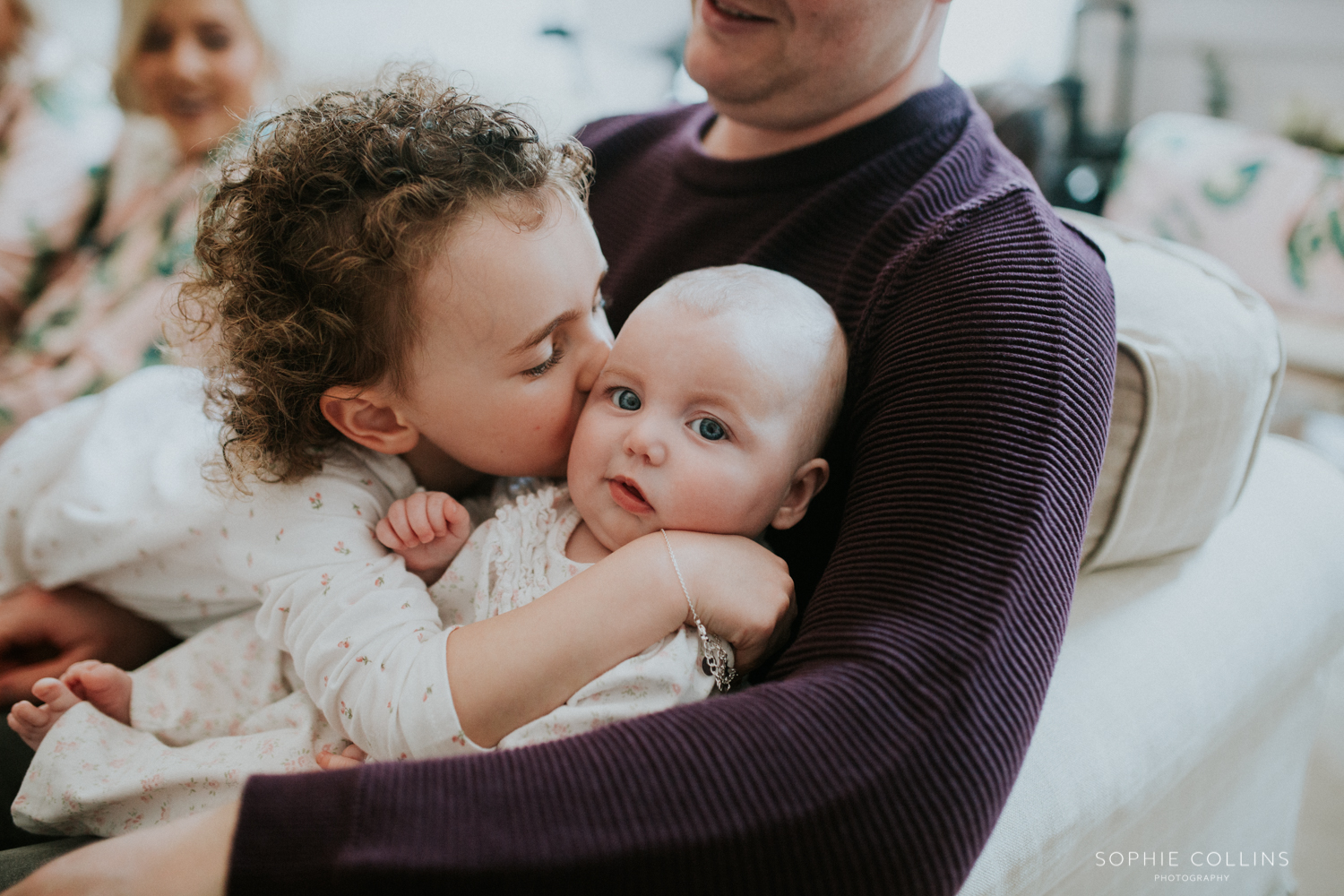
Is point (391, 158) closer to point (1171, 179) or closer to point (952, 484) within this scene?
point (952, 484)

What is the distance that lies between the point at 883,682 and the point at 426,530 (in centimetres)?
48

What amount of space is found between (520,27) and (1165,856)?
11.6 ft

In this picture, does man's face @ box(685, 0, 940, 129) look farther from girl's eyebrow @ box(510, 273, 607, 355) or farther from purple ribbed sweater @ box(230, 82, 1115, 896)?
girl's eyebrow @ box(510, 273, 607, 355)

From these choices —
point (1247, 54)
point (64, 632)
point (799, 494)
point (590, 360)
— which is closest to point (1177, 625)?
point (799, 494)

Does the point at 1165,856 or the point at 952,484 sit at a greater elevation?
the point at 952,484

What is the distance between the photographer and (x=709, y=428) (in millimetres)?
823

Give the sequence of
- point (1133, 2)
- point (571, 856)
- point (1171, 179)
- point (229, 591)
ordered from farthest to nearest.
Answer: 1. point (1133, 2)
2. point (1171, 179)
3. point (229, 591)
4. point (571, 856)

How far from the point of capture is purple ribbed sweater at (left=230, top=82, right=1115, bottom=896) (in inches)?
21.9

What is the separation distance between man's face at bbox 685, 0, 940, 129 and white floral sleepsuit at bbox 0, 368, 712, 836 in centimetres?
57

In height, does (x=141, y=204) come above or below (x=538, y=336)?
below

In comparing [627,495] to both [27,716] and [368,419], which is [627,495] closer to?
[368,419]

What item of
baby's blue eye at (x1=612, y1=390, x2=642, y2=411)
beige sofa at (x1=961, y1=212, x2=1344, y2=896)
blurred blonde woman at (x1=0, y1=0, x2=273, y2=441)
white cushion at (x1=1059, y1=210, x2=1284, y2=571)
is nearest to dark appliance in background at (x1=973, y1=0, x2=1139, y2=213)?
beige sofa at (x1=961, y1=212, x2=1344, y2=896)

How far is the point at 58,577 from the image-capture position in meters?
1.04

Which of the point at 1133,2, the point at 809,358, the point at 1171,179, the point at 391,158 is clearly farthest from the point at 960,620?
the point at 1133,2
